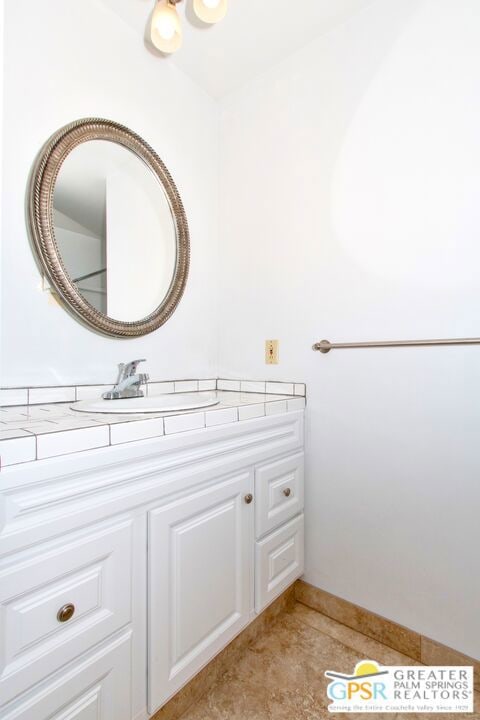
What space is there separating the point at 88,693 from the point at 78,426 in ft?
1.89

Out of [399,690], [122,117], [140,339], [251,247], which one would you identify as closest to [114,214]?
[122,117]

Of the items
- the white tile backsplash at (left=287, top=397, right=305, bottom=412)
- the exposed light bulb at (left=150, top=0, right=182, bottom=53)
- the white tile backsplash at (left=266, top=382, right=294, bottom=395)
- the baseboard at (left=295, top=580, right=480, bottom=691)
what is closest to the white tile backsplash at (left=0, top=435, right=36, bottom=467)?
the white tile backsplash at (left=287, top=397, right=305, bottom=412)

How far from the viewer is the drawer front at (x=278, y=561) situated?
1.26 metres

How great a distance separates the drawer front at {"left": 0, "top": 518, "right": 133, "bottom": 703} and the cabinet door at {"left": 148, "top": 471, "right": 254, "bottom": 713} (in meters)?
0.10

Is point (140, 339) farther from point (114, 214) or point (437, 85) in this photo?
point (437, 85)

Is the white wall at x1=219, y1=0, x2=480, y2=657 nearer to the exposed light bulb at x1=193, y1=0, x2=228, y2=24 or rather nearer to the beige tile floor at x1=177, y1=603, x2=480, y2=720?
the beige tile floor at x1=177, y1=603, x2=480, y2=720

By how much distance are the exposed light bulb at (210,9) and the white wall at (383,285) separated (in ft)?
1.55

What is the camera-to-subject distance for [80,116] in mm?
1324

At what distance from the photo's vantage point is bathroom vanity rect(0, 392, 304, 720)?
70 cm

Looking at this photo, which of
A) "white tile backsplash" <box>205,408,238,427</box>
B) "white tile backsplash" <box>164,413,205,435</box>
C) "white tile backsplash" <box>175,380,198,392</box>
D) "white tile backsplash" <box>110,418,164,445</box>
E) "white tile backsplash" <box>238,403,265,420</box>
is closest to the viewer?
"white tile backsplash" <box>110,418,164,445</box>

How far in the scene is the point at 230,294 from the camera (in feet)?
6.04

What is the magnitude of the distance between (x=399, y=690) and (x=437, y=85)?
200 cm

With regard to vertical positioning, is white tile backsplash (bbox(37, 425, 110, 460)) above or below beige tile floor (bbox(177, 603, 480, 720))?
above

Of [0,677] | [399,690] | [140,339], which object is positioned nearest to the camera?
[0,677]
